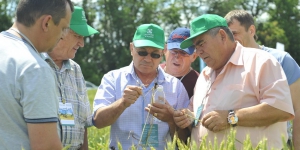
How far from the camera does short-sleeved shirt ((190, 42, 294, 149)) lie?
12.0 ft

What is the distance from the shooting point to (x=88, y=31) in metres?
4.00

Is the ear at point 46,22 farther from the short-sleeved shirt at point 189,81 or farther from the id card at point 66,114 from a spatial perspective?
the short-sleeved shirt at point 189,81

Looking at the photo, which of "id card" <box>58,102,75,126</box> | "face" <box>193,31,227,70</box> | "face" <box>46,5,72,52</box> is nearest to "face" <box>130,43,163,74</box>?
"face" <box>193,31,227,70</box>

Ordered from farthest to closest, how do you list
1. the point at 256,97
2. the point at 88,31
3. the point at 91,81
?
the point at 91,81
the point at 88,31
the point at 256,97

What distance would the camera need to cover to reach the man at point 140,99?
3898 millimetres

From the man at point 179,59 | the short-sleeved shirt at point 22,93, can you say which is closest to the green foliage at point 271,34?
the man at point 179,59

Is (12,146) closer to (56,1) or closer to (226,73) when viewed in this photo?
(56,1)

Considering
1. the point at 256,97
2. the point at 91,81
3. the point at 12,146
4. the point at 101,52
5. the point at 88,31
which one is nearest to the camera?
the point at 12,146

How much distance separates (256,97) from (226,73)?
1.06ft

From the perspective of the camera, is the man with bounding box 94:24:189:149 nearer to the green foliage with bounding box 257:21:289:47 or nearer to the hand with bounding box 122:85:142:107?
the hand with bounding box 122:85:142:107

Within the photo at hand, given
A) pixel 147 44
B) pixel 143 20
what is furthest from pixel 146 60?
pixel 143 20

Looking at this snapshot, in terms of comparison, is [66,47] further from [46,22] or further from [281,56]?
[281,56]

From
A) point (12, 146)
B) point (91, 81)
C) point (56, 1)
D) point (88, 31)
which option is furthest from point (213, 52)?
point (91, 81)

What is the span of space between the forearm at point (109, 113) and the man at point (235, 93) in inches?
17.4
